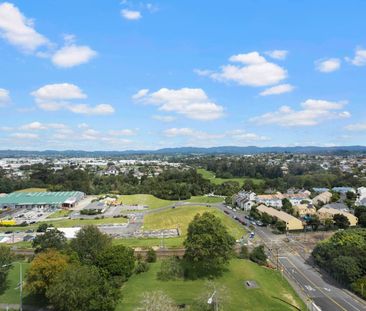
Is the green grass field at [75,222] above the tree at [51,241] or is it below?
below

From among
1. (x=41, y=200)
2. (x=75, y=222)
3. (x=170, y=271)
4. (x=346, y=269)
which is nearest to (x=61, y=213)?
(x=75, y=222)

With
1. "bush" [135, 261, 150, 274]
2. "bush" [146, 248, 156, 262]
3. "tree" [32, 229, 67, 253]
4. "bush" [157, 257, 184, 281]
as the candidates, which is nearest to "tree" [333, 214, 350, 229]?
"bush" [146, 248, 156, 262]

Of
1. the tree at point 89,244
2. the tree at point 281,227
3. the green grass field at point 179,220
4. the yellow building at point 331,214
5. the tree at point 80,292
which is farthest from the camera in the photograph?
the yellow building at point 331,214

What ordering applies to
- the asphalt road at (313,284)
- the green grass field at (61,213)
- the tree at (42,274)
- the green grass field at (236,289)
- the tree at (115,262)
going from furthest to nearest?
the green grass field at (61,213)
the tree at (115,262)
the asphalt road at (313,284)
the green grass field at (236,289)
the tree at (42,274)

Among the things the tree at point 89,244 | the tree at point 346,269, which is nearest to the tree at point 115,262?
the tree at point 89,244

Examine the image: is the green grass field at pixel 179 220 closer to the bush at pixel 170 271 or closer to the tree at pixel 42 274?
the bush at pixel 170 271

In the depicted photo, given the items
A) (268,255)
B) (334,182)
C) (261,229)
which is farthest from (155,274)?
(334,182)

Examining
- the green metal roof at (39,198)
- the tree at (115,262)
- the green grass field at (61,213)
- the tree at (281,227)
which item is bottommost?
the green grass field at (61,213)
